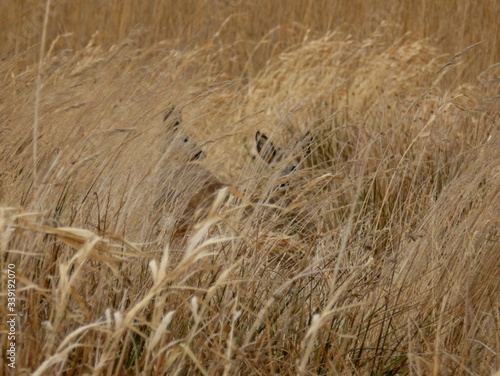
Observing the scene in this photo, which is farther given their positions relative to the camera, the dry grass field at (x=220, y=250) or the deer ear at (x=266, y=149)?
the deer ear at (x=266, y=149)

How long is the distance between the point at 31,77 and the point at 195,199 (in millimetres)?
995

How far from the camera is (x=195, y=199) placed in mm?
3309

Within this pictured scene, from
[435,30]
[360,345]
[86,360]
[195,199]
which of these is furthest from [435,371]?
[435,30]

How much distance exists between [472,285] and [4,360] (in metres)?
1.30

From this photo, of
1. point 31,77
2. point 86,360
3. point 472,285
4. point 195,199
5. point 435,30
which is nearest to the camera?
point 86,360

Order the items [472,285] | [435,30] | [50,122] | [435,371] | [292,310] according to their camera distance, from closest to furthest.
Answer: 1. [435,371]
2. [292,310]
3. [472,285]
4. [50,122]
5. [435,30]

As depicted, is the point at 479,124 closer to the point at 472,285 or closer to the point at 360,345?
the point at 472,285

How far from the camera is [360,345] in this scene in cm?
201

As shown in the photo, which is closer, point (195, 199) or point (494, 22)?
point (195, 199)

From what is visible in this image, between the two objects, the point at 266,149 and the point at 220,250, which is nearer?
the point at 220,250

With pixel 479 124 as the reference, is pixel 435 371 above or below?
above

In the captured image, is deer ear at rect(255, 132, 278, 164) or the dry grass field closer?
the dry grass field

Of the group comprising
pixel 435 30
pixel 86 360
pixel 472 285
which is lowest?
pixel 435 30

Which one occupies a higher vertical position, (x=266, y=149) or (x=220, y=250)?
(x=220, y=250)
